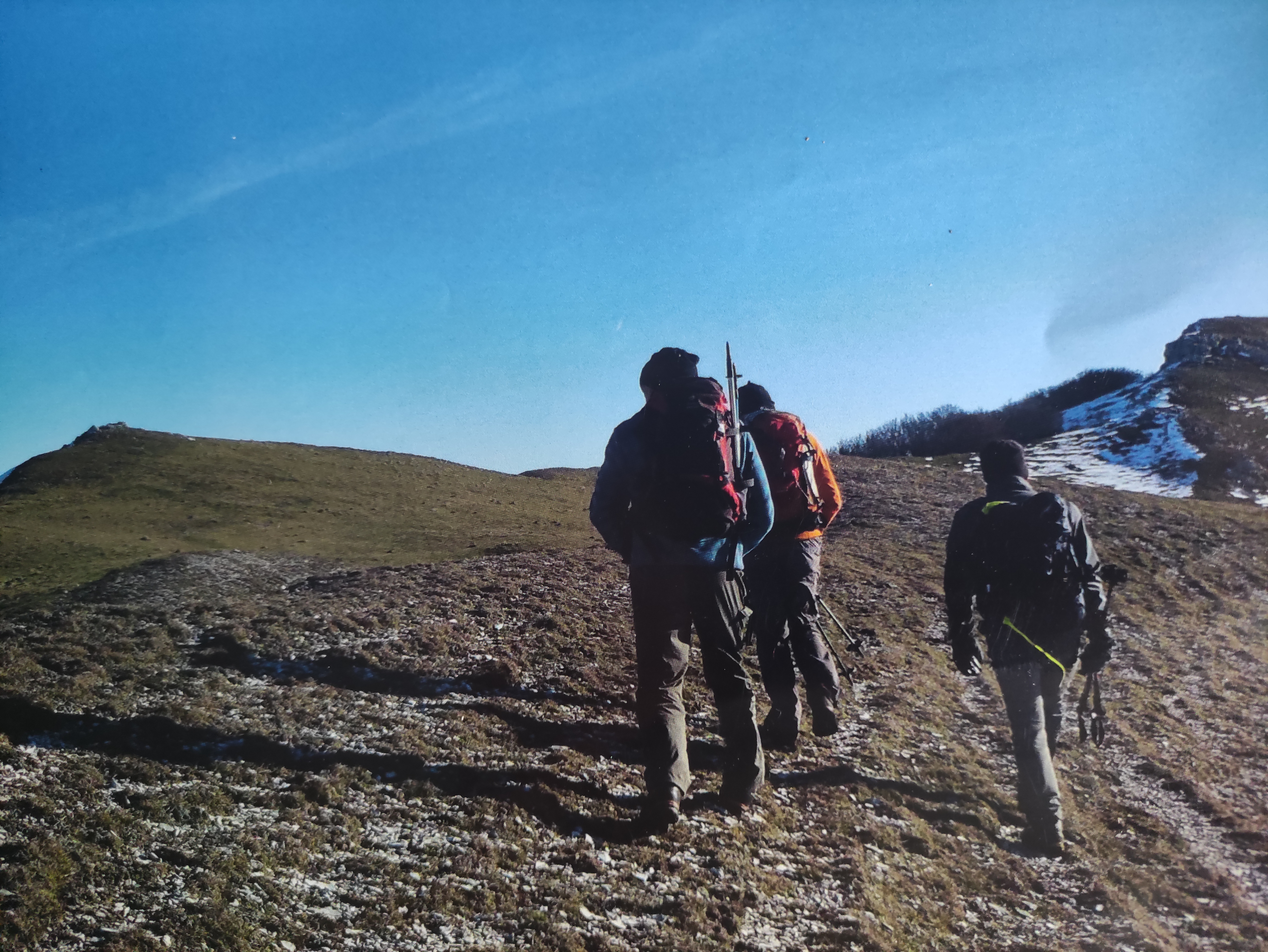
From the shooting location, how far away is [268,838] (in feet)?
16.2

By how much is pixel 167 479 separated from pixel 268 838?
28143mm

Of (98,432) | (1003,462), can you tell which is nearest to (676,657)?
(1003,462)

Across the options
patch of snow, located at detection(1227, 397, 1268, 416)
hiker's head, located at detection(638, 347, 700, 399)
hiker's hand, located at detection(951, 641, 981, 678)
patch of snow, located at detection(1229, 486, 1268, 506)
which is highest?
patch of snow, located at detection(1227, 397, 1268, 416)

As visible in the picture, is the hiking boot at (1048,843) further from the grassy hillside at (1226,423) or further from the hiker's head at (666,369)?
the grassy hillside at (1226,423)

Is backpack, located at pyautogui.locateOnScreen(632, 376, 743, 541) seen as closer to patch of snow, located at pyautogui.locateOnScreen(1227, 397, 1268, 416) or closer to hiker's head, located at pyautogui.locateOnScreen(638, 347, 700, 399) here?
hiker's head, located at pyautogui.locateOnScreen(638, 347, 700, 399)

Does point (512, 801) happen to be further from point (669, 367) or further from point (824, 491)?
point (824, 491)

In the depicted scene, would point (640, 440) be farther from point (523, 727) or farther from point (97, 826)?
point (97, 826)

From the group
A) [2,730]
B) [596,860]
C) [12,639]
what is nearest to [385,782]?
[596,860]

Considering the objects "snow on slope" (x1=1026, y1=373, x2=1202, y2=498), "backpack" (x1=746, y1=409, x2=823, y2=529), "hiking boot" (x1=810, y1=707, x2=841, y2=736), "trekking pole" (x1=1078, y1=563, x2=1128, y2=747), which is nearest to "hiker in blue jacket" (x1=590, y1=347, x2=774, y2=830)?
"backpack" (x1=746, y1=409, x2=823, y2=529)

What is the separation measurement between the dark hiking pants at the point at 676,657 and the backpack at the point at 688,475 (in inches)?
13.7

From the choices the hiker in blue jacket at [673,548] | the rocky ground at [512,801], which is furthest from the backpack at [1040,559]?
the hiker in blue jacket at [673,548]

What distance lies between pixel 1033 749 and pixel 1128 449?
54.4 meters

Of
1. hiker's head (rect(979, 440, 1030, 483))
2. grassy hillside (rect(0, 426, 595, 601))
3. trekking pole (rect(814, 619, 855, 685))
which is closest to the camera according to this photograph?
hiker's head (rect(979, 440, 1030, 483))

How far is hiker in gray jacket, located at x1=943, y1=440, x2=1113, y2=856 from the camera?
265 inches
